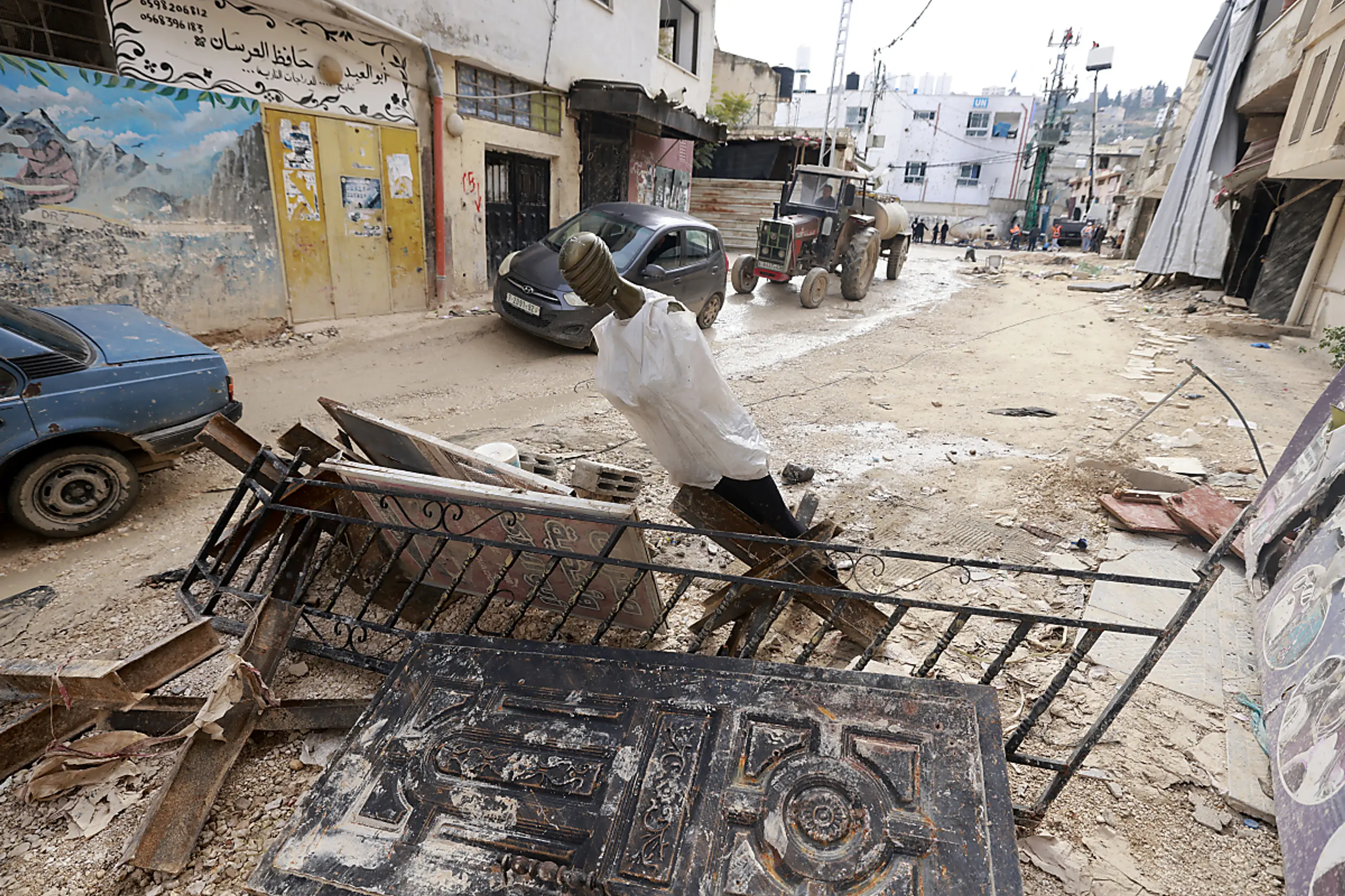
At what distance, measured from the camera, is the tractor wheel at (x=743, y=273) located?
12.6m

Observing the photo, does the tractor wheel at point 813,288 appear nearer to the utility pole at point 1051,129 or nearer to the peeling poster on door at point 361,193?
the peeling poster on door at point 361,193

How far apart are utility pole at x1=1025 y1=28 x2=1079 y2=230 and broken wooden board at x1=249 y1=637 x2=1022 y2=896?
39711mm

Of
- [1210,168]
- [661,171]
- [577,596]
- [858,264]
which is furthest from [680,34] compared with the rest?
[577,596]

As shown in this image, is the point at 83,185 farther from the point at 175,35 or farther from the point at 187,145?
the point at 175,35

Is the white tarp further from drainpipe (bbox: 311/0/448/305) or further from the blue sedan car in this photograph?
the blue sedan car

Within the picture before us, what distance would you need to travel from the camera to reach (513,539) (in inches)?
106

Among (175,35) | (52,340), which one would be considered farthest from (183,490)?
(175,35)

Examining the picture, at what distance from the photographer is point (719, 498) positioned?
2961 millimetres

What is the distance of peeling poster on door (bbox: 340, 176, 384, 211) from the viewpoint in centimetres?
827

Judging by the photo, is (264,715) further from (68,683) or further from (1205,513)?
(1205,513)

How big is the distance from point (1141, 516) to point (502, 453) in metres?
4.11

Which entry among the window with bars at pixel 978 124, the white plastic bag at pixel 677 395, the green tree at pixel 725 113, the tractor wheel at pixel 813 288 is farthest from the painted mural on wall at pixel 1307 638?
the window with bars at pixel 978 124

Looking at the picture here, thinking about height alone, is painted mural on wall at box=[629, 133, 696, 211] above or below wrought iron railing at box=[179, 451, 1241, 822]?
above

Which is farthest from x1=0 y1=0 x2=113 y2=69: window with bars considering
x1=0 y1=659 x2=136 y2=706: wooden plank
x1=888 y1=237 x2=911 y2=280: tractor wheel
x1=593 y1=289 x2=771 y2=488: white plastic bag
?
x1=888 y1=237 x2=911 y2=280: tractor wheel
